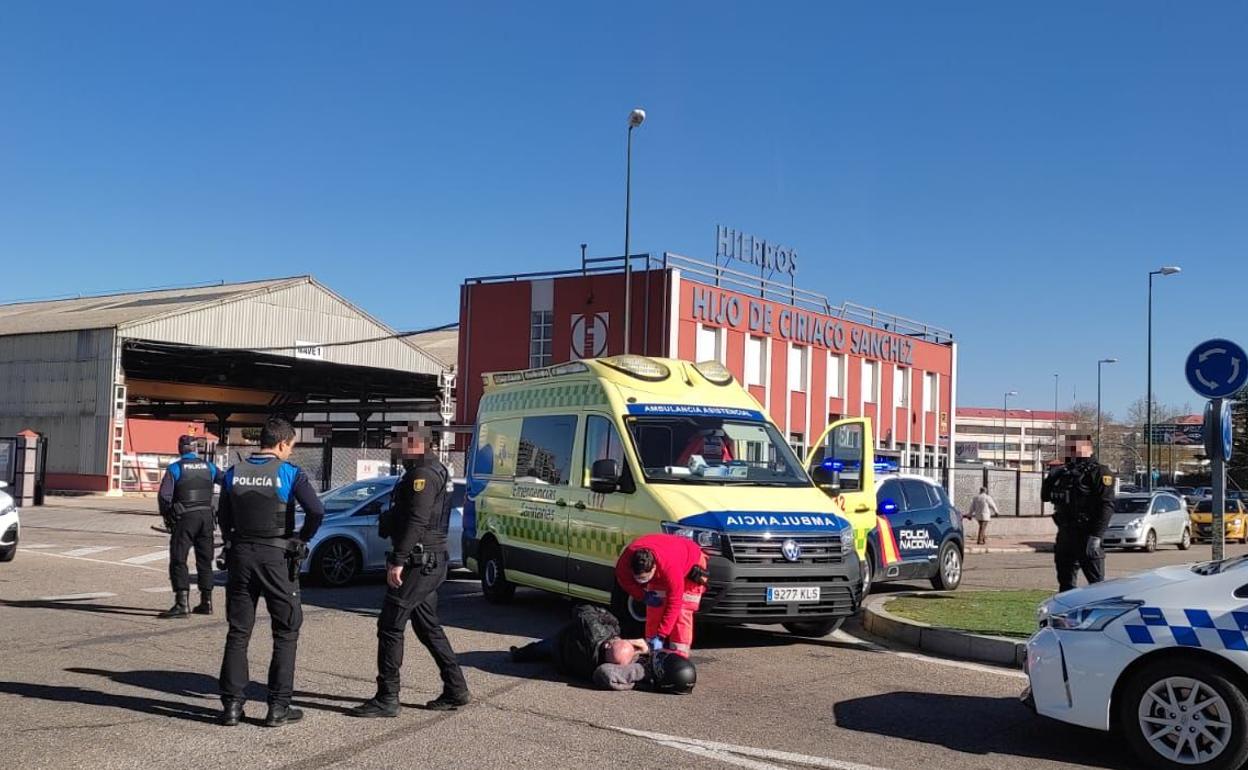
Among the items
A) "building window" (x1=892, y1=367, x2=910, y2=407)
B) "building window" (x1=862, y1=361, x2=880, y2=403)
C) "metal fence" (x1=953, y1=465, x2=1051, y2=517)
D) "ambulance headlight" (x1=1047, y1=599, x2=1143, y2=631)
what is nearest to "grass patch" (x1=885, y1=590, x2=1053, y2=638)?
"ambulance headlight" (x1=1047, y1=599, x2=1143, y2=631)

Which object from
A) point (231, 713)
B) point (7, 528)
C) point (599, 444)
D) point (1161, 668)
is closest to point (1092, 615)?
point (1161, 668)

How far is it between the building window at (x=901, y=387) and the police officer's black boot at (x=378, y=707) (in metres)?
38.7

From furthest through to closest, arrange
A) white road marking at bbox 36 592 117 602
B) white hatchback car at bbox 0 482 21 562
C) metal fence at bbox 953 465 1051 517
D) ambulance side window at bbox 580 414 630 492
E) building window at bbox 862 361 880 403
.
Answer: building window at bbox 862 361 880 403 < metal fence at bbox 953 465 1051 517 < white hatchback car at bbox 0 482 21 562 < white road marking at bbox 36 592 117 602 < ambulance side window at bbox 580 414 630 492

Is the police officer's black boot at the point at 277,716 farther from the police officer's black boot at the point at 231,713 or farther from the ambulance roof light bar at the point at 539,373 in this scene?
the ambulance roof light bar at the point at 539,373

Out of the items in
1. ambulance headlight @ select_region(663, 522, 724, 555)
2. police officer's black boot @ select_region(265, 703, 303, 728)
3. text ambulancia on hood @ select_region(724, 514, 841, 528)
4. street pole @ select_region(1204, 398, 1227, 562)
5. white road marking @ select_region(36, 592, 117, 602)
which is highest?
street pole @ select_region(1204, 398, 1227, 562)

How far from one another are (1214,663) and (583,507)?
612 cm

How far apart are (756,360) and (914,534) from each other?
22686 mm

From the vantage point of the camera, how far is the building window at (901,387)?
145 ft

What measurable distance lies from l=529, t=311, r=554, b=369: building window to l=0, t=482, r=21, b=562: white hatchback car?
20.8 metres

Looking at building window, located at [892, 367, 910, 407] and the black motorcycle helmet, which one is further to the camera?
building window, located at [892, 367, 910, 407]

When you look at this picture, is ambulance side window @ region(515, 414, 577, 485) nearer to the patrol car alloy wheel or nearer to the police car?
the patrol car alloy wheel

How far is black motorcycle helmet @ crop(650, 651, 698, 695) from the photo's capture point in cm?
805

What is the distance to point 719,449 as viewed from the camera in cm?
1101

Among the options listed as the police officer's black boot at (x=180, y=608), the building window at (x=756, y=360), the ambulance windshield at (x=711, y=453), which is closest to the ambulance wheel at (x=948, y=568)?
the ambulance windshield at (x=711, y=453)
